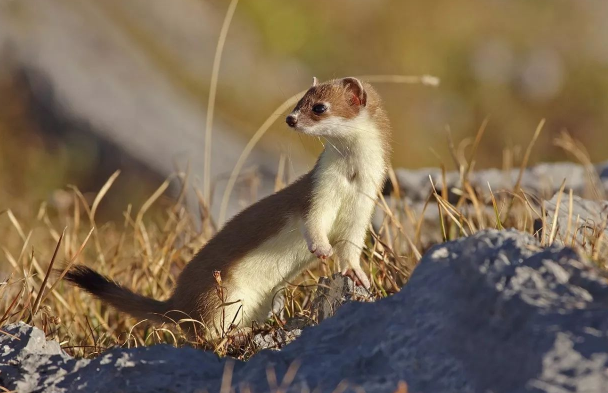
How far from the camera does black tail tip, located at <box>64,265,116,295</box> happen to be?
3.35m

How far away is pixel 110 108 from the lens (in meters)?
8.46

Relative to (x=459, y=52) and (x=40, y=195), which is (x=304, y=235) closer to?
(x=40, y=195)

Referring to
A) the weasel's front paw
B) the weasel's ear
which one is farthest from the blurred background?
the weasel's front paw

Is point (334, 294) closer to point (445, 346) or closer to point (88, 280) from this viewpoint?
point (88, 280)

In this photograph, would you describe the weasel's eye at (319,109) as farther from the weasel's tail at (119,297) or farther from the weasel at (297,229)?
the weasel's tail at (119,297)

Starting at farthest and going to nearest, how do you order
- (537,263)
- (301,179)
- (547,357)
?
1. (301,179)
2. (537,263)
3. (547,357)

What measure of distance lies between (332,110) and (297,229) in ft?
1.57

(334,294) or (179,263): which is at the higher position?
(334,294)

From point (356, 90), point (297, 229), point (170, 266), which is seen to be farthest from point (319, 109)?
point (170, 266)

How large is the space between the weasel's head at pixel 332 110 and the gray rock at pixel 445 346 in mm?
1165

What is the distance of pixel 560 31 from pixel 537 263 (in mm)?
11611

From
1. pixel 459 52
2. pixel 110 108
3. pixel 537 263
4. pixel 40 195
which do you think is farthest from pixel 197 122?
pixel 537 263

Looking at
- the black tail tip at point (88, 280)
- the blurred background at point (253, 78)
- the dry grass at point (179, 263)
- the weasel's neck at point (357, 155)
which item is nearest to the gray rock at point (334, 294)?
the dry grass at point (179, 263)

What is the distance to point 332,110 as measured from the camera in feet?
11.0
